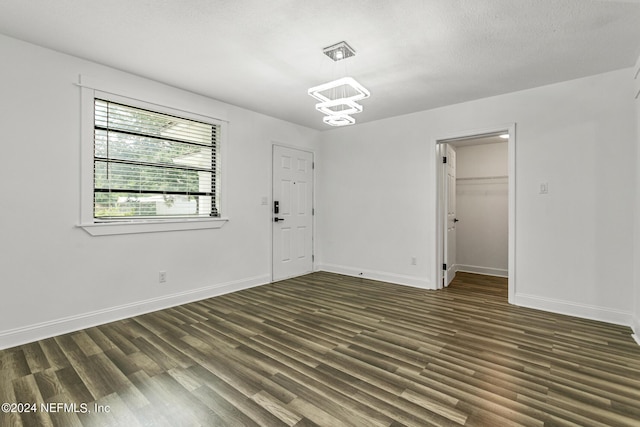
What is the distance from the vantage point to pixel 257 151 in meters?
4.65

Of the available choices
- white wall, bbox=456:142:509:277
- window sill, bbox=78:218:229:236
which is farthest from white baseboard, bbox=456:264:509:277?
window sill, bbox=78:218:229:236

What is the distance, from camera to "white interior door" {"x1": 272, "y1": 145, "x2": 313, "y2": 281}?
4.96 metres

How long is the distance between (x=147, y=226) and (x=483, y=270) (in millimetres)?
5554

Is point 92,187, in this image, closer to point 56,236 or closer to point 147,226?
point 56,236

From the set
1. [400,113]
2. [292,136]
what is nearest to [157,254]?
[292,136]

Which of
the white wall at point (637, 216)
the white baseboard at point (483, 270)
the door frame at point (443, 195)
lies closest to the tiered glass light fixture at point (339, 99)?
the door frame at point (443, 195)

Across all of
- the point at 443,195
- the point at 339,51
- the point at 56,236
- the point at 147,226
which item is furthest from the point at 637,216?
the point at 56,236

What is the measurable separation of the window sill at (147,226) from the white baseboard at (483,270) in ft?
14.8

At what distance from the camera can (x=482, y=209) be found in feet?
18.6

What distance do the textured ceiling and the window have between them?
526 mm

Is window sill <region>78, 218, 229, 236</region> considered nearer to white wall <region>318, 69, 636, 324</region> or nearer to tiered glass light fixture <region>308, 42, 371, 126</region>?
tiered glass light fixture <region>308, 42, 371, 126</region>

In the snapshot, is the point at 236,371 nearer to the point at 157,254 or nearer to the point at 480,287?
the point at 157,254

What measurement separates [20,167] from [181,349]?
2.15 m

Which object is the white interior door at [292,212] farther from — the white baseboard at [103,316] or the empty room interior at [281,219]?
the white baseboard at [103,316]
